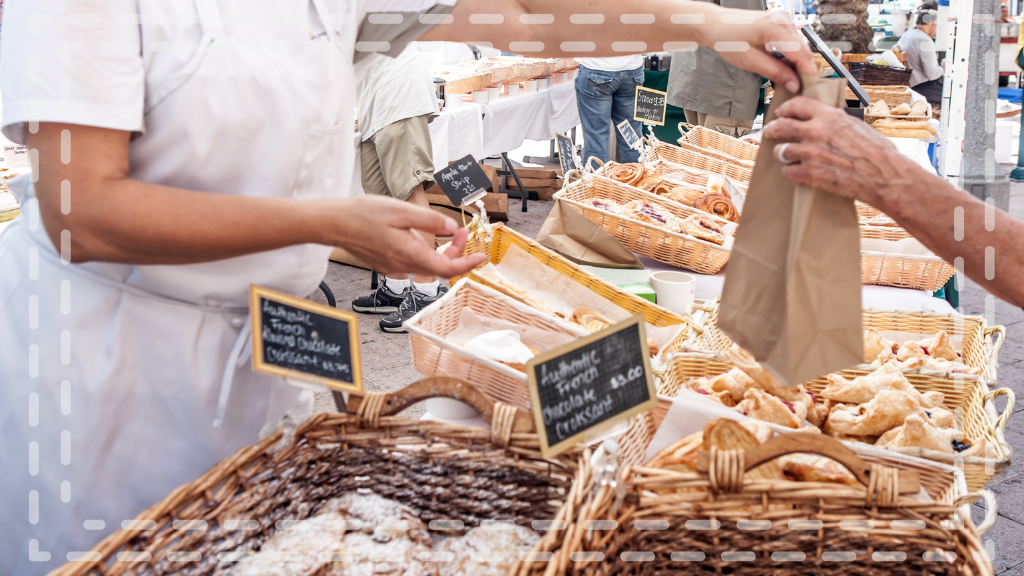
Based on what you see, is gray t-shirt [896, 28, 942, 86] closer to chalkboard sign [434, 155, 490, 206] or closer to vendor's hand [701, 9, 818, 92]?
chalkboard sign [434, 155, 490, 206]

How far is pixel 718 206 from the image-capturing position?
8.96ft

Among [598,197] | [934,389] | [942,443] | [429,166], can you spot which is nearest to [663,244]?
[598,197]

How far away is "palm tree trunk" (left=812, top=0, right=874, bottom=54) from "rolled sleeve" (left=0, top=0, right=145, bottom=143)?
8160mm

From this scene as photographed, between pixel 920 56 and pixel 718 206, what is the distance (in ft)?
20.7

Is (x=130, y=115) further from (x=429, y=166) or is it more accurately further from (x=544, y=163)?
(x=544, y=163)

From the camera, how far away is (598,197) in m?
2.81

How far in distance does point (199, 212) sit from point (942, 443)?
4.06 feet

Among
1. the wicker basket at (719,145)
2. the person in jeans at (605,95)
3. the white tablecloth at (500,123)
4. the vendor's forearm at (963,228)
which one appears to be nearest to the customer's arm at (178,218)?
the vendor's forearm at (963,228)

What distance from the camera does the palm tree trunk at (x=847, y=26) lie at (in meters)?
7.89

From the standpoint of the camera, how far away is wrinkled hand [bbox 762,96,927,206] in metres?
0.96

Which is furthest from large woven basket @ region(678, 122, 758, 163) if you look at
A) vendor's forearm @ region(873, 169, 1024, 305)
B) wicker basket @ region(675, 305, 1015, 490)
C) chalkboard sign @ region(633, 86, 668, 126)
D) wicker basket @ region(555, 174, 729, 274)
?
vendor's forearm @ region(873, 169, 1024, 305)

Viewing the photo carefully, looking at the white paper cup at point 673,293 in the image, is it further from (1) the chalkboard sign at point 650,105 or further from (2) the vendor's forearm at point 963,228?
(1) the chalkboard sign at point 650,105

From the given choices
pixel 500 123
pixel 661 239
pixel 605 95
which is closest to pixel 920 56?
pixel 605 95

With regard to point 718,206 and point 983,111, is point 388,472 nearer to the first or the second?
point 718,206
